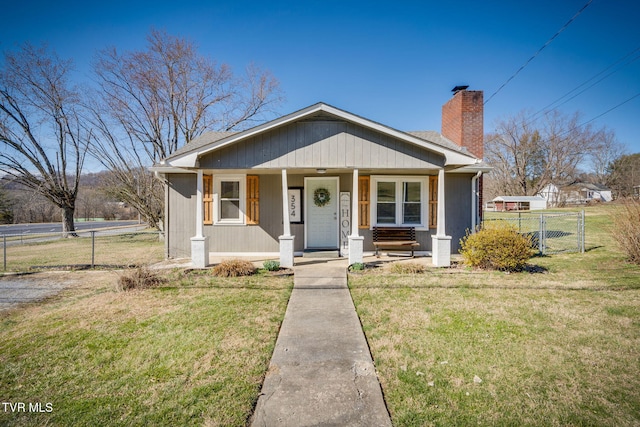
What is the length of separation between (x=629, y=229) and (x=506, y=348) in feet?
25.2

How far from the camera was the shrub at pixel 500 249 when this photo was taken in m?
7.29

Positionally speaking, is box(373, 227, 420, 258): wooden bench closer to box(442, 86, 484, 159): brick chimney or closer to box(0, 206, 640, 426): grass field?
box(0, 206, 640, 426): grass field

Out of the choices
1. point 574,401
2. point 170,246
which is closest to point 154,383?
point 574,401

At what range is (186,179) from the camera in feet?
31.9

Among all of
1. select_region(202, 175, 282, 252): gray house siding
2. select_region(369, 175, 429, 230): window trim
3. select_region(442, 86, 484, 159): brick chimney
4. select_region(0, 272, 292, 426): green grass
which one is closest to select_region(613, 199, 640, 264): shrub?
select_region(442, 86, 484, 159): brick chimney

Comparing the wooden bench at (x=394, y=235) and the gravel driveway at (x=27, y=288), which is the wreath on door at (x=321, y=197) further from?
the gravel driveway at (x=27, y=288)

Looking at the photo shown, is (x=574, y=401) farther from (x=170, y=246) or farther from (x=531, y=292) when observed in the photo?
(x=170, y=246)

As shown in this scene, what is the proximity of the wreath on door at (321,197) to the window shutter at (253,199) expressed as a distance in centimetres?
187

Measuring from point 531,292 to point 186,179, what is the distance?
9.51 metres

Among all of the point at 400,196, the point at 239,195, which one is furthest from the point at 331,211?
the point at 239,195

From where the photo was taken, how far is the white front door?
9930 millimetres

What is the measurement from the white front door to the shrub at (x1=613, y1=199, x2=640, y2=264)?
310 inches

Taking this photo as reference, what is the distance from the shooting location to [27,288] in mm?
6371

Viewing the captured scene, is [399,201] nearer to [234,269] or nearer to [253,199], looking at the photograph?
[253,199]
